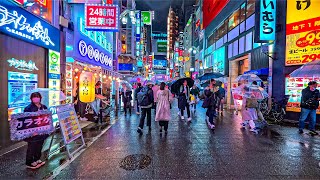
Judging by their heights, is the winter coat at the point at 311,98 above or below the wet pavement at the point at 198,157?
above

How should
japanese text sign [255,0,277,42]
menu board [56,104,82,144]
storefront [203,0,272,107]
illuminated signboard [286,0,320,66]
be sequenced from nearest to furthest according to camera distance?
menu board [56,104,82,144] → illuminated signboard [286,0,320,66] → japanese text sign [255,0,277,42] → storefront [203,0,272,107]

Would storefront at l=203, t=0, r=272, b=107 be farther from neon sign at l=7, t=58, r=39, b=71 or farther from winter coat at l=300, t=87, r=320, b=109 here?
neon sign at l=7, t=58, r=39, b=71

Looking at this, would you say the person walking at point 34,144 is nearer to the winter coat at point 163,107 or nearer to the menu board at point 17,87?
the menu board at point 17,87

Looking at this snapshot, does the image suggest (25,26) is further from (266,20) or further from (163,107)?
(266,20)

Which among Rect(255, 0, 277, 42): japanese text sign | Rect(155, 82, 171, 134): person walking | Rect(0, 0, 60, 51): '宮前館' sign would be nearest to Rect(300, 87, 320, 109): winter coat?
Rect(155, 82, 171, 134): person walking

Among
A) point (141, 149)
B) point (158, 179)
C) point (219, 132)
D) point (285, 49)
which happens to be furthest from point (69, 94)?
point (285, 49)

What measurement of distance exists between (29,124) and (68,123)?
3.93 ft

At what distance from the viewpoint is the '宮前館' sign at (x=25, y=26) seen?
6.11 m

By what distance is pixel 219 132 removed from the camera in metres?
8.78

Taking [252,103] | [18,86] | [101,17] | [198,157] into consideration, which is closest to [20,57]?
[18,86]

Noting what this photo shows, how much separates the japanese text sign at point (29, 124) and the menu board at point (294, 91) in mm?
11709

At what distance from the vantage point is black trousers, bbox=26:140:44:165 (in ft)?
16.3

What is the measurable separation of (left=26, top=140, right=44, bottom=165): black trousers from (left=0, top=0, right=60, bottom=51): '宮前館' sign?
3.24 m

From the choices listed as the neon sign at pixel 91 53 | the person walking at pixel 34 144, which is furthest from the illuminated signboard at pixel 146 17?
the person walking at pixel 34 144
